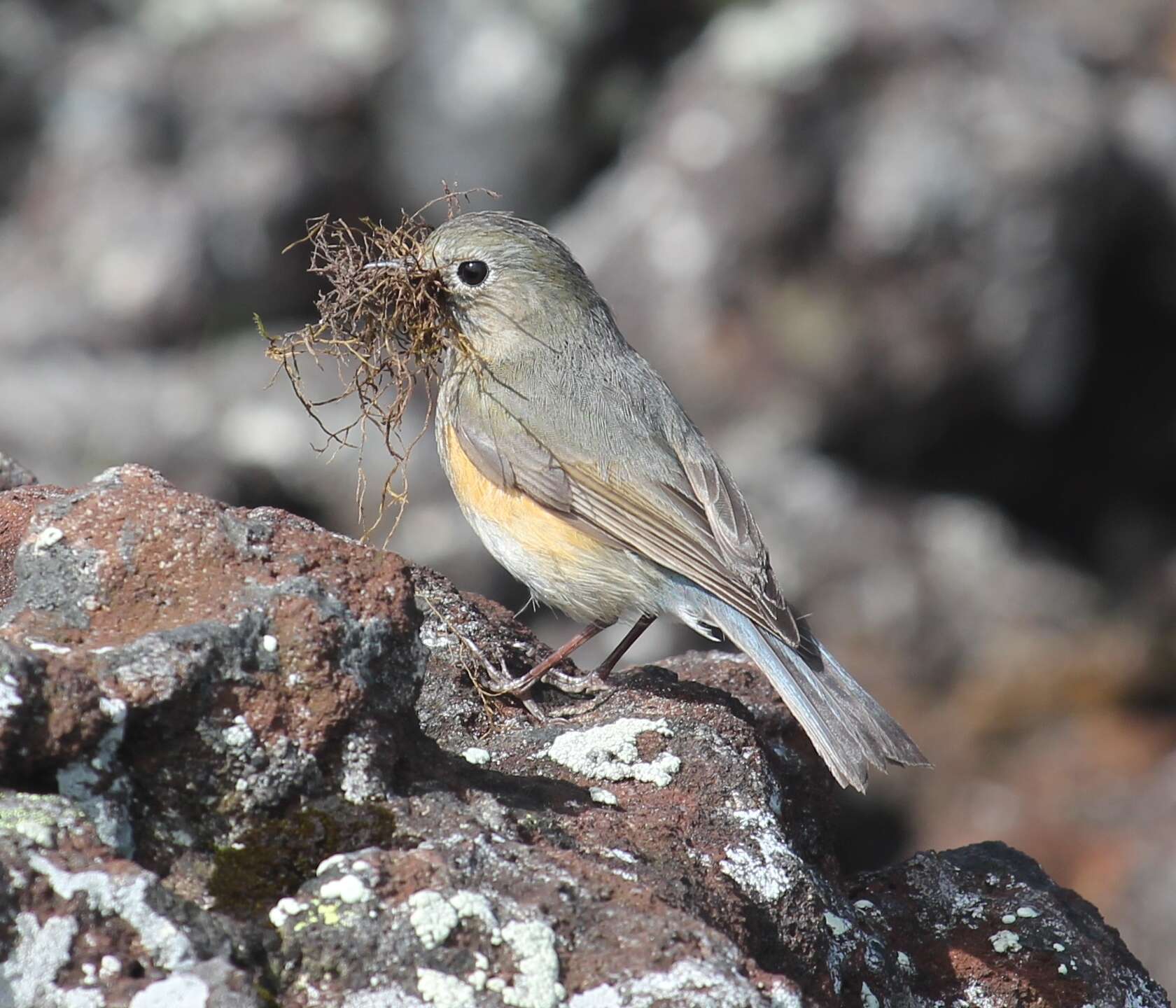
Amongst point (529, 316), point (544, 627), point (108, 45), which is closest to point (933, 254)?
point (544, 627)

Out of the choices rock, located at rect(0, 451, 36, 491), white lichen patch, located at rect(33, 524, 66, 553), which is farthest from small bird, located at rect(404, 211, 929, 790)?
white lichen patch, located at rect(33, 524, 66, 553)

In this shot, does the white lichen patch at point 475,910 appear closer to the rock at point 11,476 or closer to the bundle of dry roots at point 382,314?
the bundle of dry roots at point 382,314

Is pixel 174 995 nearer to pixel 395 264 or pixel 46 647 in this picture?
pixel 46 647

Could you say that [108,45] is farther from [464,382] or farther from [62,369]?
[464,382]

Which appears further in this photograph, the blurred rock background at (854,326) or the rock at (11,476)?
the blurred rock background at (854,326)

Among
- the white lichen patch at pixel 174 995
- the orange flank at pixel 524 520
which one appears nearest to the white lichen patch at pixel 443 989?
the white lichen patch at pixel 174 995

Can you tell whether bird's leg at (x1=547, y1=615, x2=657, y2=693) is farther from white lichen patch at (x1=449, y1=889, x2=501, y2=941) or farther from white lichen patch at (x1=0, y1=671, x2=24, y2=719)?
white lichen patch at (x1=0, y1=671, x2=24, y2=719)

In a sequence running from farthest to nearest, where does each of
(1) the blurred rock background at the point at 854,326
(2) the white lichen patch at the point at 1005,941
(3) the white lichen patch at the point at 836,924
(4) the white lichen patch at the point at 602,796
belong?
(1) the blurred rock background at the point at 854,326 < (2) the white lichen patch at the point at 1005,941 < (4) the white lichen patch at the point at 602,796 < (3) the white lichen patch at the point at 836,924
